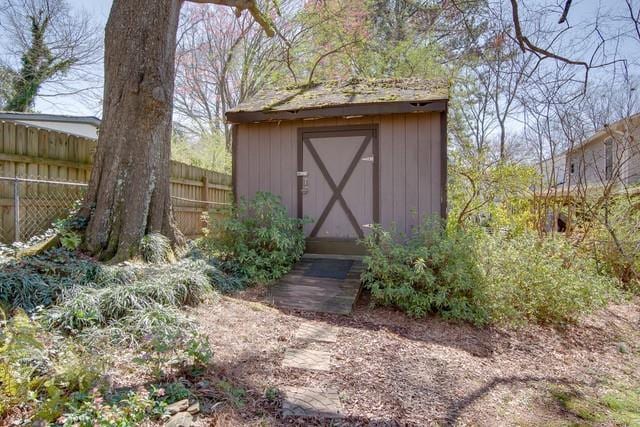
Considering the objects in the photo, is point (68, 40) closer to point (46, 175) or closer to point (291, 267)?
point (46, 175)

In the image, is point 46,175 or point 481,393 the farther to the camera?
point 46,175

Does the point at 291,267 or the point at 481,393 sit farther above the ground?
the point at 291,267

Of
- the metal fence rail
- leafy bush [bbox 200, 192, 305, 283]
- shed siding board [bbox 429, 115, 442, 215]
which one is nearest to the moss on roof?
shed siding board [bbox 429, 115, 442, 215]

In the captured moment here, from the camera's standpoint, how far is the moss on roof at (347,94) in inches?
218

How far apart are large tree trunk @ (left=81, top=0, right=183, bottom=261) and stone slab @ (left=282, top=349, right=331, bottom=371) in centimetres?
229

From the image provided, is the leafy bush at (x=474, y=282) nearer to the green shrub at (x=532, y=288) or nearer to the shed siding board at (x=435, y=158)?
the green shrub at (x=532, y=288)

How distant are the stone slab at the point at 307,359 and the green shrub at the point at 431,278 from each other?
1550mm

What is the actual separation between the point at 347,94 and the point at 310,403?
193 inches

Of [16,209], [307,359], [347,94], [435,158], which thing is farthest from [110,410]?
[347,94]

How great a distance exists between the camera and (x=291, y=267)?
543 centimetres

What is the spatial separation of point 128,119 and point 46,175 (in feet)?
4.24

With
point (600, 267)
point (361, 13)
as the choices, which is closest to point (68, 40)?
point (361, 13)

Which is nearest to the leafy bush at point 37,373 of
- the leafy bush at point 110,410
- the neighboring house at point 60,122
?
the leafy bush at point 110,410

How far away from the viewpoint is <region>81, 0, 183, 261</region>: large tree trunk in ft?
13.9
